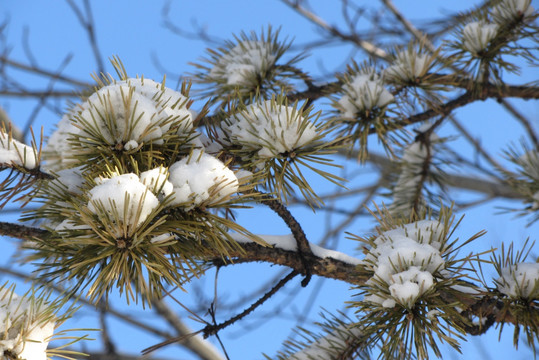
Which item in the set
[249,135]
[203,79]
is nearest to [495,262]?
[249,135]

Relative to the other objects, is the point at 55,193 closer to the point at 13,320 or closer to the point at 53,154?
the point at 13,320

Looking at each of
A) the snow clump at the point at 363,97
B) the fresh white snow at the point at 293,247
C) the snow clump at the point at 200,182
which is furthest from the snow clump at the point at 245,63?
the snow clump at the point at 200,182

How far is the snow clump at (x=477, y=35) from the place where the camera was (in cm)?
101

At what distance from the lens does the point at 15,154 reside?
0.61 metres

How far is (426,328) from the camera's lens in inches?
21.7

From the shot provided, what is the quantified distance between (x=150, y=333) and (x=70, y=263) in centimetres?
145

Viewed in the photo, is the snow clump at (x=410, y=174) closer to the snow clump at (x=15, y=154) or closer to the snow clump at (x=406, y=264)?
the snow clump at (x=406, y=264)

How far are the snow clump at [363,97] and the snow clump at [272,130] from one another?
12.7 inches

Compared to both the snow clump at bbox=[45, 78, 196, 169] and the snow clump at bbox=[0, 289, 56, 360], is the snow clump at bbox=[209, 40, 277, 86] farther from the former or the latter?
the snow clump at bbox=[0, 289, 56, 360]

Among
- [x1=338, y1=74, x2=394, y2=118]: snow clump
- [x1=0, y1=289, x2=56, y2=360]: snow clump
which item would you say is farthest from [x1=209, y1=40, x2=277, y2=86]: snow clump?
[x1=0, y1=289, x2=56, y2=360]: snow clump

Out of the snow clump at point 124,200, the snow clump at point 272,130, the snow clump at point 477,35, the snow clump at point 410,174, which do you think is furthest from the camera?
the snow clump at point 410,174

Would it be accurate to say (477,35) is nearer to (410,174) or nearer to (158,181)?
(410,174)

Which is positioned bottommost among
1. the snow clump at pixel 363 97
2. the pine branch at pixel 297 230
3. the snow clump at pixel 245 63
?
the pine branch at pixel 297 230

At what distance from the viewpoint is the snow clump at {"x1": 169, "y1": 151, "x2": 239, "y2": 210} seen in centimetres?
50
